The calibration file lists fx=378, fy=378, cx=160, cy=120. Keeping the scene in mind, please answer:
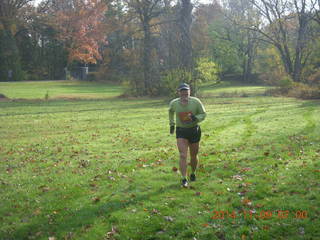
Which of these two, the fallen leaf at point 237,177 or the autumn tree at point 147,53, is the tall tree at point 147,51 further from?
the fallen leaf at point 237,177

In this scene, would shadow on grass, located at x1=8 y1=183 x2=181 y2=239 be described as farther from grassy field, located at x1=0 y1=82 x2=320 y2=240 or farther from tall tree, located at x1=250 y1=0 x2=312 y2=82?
tall tree, located at x1=250 y1=0 x2=312 y2=82

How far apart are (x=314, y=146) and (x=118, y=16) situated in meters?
55.0

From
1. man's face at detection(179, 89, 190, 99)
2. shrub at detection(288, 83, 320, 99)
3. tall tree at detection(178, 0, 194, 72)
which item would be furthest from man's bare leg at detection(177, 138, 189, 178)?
shrub at detection(288, 83, 320, 99)

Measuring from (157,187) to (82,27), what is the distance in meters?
49.7

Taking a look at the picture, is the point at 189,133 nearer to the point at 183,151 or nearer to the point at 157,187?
the point at 183,151

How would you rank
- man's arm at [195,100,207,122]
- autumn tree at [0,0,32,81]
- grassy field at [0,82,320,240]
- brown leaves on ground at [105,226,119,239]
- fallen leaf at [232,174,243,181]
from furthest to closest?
autumn tree at [0,0,32,81] < fallen leaf at [232,174,243,181] < man's arm at [195,100,207,122] < grassy field at [0,82,320,240] < brown leaves on ground at [105,226,119,239]

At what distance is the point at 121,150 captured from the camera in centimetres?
1192

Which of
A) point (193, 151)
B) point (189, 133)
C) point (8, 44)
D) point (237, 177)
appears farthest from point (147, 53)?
point (189, 133)

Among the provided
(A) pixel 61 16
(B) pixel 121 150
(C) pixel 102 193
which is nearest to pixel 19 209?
(C) pixel 102 193

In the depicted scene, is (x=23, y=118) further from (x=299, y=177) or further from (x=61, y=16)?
(x=61, y=16)
